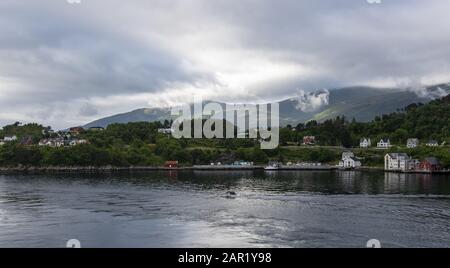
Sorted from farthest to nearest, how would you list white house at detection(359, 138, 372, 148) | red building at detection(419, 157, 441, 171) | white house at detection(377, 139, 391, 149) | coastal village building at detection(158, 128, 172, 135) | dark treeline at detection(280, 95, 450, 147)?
coastal village building at detection(158, 128, 172, 135) < white house at detection(359, 138, 372, 148) < dark treeline at detection(280, 95, 450, 147) < white house at detection(377, 139, 391, 149) < red building at detection(419, 157, 441, 171)

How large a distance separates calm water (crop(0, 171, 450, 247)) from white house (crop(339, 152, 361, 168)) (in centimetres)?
4124

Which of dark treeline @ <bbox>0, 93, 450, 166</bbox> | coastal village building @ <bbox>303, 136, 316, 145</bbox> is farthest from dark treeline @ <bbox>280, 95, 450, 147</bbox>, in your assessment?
coastal village building @ <bbox>303, 136, 316, 145</bbox>

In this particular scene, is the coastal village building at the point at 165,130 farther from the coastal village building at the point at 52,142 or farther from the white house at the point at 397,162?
the white house at the point at 397,162

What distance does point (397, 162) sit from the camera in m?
68.9

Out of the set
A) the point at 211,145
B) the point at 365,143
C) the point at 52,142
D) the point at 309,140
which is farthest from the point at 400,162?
the point at 52,142

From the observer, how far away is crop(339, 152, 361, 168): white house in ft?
250

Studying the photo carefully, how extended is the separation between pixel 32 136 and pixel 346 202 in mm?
86682

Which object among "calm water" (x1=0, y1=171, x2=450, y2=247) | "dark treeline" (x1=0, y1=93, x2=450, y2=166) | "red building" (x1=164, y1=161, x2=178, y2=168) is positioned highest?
"dark treeline" (x1=0, y1=93, x2=450, y2=166)

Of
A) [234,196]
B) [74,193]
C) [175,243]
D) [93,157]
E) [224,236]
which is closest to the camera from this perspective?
[175,243]

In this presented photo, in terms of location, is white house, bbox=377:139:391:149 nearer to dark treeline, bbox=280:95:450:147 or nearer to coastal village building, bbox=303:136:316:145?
dark treeline, bbox=280:95:450:147

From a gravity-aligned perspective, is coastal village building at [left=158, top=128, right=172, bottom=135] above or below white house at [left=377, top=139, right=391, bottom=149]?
above
